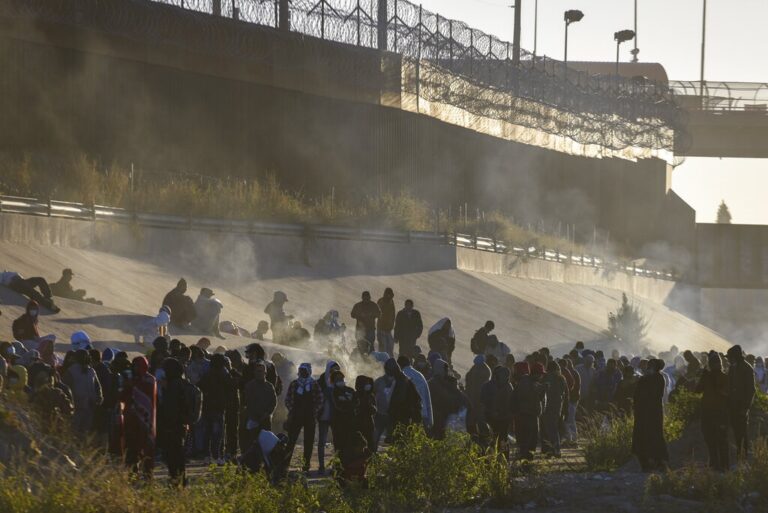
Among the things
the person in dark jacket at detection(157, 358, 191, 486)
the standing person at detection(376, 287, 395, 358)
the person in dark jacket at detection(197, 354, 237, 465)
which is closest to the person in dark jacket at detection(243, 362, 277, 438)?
the person in dark jacket at detection(197, 354, 237, 465)

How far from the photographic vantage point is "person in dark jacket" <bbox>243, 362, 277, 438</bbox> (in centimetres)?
1877

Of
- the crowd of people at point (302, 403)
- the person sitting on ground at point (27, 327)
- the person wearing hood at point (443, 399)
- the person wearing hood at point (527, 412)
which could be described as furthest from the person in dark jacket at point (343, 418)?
the person sitting on ground at point (27, 327)

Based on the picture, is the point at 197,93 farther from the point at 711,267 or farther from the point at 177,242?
the point at 711,267

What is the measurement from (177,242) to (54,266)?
236 inches

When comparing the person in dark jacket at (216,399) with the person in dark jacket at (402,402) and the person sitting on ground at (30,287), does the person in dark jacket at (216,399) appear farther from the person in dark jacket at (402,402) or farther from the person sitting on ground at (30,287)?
the person sitting on ground at (30,287)

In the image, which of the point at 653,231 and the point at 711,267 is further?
the point at 711,267

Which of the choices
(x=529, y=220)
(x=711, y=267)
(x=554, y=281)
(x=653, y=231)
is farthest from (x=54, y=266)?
(x=711, y=267)

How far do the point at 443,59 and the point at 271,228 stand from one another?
14998mm

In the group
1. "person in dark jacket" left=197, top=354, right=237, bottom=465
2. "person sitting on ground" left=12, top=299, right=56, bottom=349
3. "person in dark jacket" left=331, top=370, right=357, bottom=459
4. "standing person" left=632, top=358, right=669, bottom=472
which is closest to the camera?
"person in dark jacket" left=331, top=370, right=357, bottom=459

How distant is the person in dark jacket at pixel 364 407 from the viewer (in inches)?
703

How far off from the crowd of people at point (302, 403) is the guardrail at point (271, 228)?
34.3 feet

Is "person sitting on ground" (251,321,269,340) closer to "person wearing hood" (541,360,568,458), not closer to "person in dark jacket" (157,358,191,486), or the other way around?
"person wearing hood" (541,360,568,458)

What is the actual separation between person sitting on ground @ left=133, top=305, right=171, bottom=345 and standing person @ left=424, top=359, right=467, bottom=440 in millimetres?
7152

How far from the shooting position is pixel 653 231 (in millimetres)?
80625
